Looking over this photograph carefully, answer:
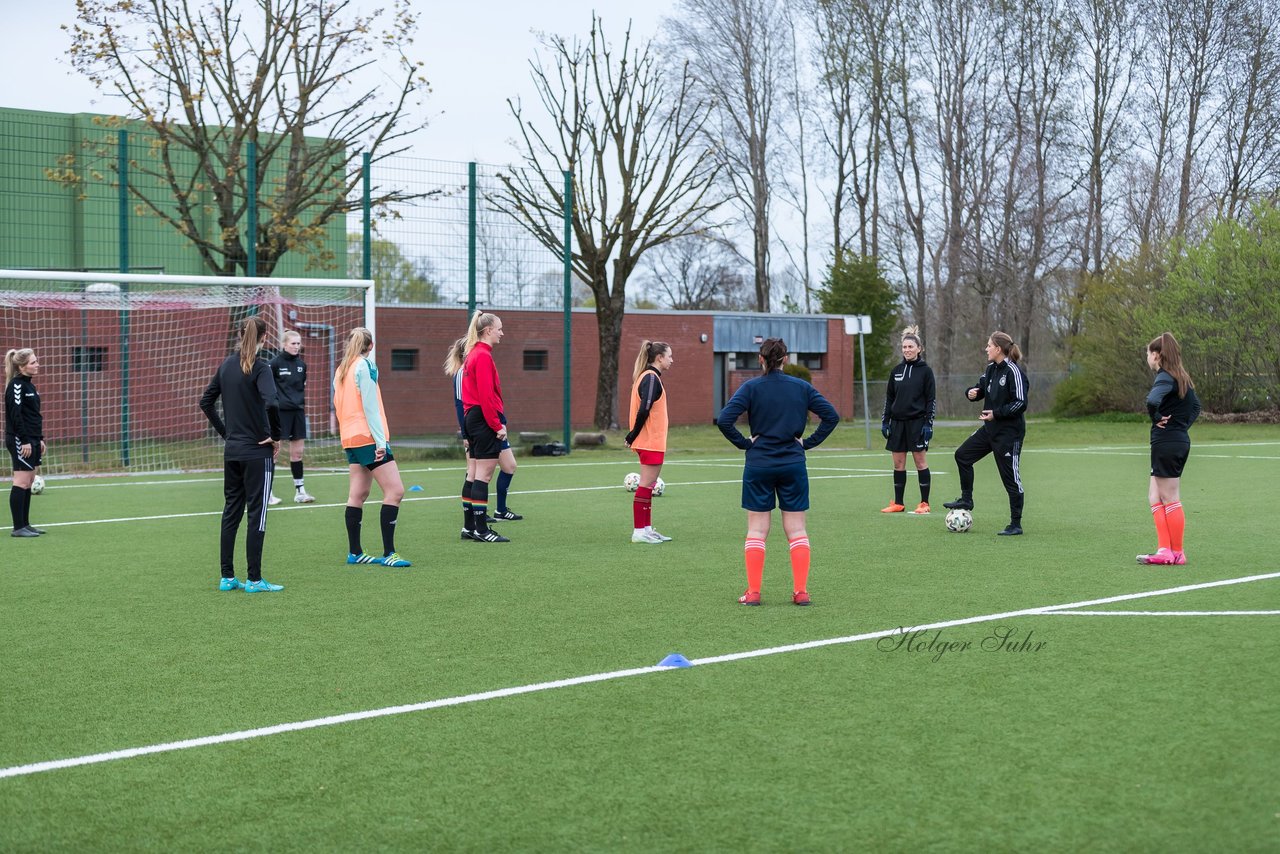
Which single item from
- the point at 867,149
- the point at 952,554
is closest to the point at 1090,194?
the point at 867,149

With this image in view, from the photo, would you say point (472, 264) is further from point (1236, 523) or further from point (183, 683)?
point (183, 683)

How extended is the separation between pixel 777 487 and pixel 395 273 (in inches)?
669

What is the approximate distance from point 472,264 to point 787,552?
1434 centimetres

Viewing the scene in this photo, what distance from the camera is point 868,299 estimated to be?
47375 millimetres

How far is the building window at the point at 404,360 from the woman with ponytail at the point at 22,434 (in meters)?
16.4

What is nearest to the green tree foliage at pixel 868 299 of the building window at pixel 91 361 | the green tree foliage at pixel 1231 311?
the green tree foliage at pixel 1231 311

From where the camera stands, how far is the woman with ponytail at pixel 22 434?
38.6 feet

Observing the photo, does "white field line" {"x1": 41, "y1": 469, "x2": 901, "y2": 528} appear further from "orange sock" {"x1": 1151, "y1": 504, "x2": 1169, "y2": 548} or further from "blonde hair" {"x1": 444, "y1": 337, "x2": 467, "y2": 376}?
"orange sock" {"x1": 1151, "y1": 504, "x2": 1169, "y2": 548}

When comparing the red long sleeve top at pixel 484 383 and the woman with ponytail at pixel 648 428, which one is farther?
the woman with ponytail at pixel 648 428

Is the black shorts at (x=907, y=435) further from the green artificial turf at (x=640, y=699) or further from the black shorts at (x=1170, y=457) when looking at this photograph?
the black shorts at (x=1170, y=457)

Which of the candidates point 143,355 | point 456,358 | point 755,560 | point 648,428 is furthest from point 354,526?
point 143,355

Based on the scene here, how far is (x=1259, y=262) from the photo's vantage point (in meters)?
36.7

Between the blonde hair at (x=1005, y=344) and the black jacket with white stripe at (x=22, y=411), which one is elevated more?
the blonde hair at (x=1005, y=344)

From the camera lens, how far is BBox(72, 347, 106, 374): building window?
2102cm
